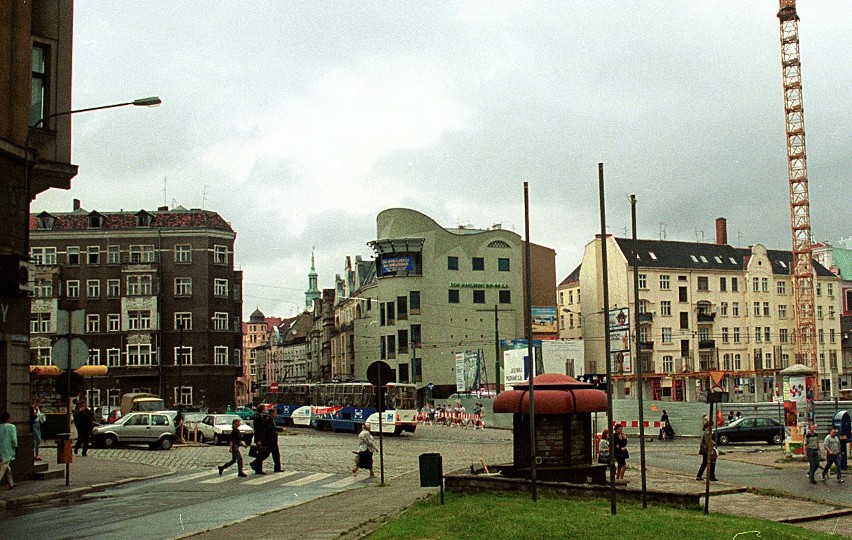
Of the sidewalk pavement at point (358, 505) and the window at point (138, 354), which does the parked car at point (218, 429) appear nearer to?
the sidewalk pavement at point (358, 505)

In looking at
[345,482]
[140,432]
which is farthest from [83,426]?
[345,482]

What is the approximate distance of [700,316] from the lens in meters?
Answer: 94.8

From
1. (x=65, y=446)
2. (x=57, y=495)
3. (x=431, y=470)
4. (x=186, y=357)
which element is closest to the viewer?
(x=431, y=470)

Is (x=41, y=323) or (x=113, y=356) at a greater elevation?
(x=41, y=323)

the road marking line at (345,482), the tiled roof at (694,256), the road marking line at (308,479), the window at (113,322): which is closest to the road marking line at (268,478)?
the road marking line at (308,479)

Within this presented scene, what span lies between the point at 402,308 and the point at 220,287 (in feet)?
62.2

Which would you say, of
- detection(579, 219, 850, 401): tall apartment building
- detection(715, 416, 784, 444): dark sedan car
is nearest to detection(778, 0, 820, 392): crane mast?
detection(579, 219, 850, 401): tall apartment building

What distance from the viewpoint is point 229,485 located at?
2381 cm

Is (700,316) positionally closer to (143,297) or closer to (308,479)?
(143,297)

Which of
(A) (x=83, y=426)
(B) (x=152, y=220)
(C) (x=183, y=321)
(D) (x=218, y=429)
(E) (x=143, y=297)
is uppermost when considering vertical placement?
(B) (x=152, y=220)

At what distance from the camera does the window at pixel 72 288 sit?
83.1m

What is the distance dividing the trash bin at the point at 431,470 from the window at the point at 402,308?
254 ft

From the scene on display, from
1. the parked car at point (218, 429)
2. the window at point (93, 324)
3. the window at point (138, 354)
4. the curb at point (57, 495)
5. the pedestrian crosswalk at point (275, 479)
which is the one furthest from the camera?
the window at point (93, 324)

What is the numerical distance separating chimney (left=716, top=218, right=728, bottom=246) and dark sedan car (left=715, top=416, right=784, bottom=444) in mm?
60498
